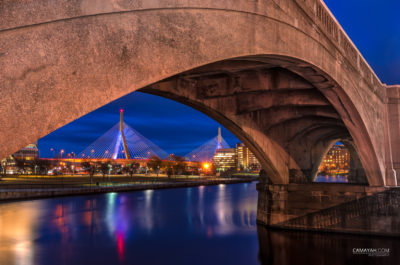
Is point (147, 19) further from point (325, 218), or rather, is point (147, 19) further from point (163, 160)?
point (163, 160)

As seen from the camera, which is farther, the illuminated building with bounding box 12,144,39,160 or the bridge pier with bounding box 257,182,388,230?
the illuminated building with bounding box 12,144,39,160

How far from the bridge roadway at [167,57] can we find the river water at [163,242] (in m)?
6.62

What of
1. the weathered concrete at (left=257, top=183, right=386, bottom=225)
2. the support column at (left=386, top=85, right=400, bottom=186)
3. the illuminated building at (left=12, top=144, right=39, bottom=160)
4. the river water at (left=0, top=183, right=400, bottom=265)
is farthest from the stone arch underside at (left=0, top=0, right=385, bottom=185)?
the illuminated building at (left=12, top=144, right=39, bottom=160)

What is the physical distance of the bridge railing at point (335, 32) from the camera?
41.0ft

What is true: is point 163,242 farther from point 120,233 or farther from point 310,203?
point 310,203

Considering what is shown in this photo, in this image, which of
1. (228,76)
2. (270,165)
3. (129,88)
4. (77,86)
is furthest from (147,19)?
(270,165)

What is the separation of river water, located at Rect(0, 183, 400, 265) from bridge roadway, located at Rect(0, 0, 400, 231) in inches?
261

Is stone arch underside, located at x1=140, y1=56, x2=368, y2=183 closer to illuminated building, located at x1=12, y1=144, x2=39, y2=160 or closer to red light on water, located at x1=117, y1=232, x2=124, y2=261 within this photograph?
red light on water, located at x1=117, y1=232, x2=124, y2=261

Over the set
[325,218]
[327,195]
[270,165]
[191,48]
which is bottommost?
[325,218]

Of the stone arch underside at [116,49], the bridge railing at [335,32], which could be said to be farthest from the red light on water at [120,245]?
the bridge railing at [335,32]

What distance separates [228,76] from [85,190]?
136ft

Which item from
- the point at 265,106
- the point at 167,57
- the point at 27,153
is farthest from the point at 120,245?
the point at 27,153

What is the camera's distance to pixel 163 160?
147 meters

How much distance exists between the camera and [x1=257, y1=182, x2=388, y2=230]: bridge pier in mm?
21375
